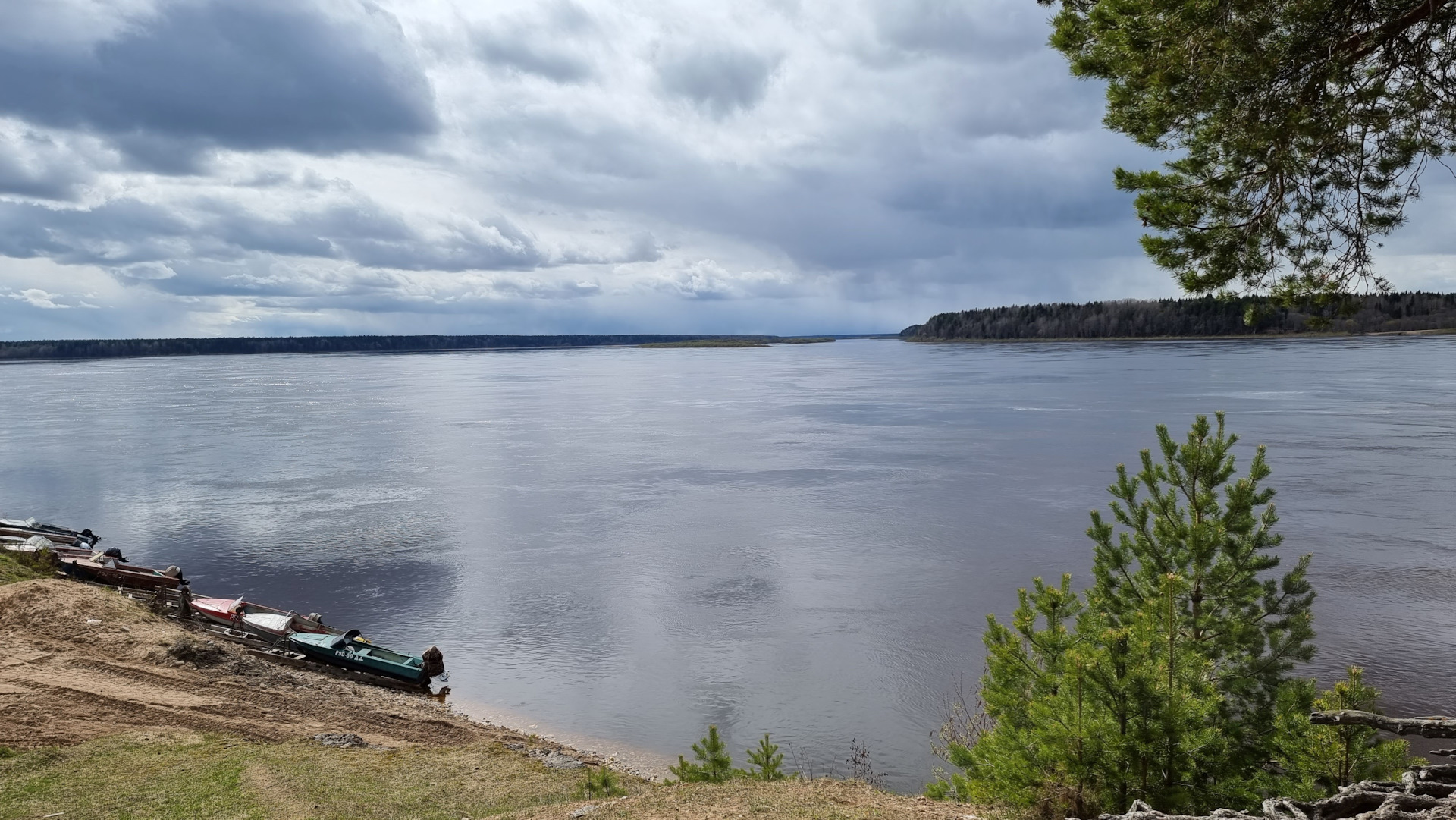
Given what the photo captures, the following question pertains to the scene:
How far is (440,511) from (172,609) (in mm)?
13448

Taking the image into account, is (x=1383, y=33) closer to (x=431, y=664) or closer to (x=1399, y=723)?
(x=1399, y=723)

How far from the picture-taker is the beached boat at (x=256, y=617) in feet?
62.8

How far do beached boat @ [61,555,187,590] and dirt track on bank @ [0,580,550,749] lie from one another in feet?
7.31

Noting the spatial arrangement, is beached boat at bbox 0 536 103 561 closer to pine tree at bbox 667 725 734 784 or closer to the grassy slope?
the grassy slope

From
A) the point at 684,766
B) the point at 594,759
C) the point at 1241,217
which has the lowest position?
the point at 594,759

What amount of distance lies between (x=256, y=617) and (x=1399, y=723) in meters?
20.2

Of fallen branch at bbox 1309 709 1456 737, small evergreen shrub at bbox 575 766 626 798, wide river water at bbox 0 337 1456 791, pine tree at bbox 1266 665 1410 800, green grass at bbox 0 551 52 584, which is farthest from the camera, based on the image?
green grass at bbox 0 551 52 584

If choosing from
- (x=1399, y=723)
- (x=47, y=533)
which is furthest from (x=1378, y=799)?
(x=47, y=533)

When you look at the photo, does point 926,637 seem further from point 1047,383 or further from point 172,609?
point 1047,383

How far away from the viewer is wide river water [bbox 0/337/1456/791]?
57.0 ft

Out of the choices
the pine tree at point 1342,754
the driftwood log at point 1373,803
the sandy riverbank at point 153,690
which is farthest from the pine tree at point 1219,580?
the sandy riverbank at point 153,690

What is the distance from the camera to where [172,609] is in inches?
777

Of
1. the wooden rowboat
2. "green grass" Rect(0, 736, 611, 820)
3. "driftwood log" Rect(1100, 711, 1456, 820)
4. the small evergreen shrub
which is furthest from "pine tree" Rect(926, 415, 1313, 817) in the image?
the wooden rowboat

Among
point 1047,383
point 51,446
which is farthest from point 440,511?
point 1047,383
